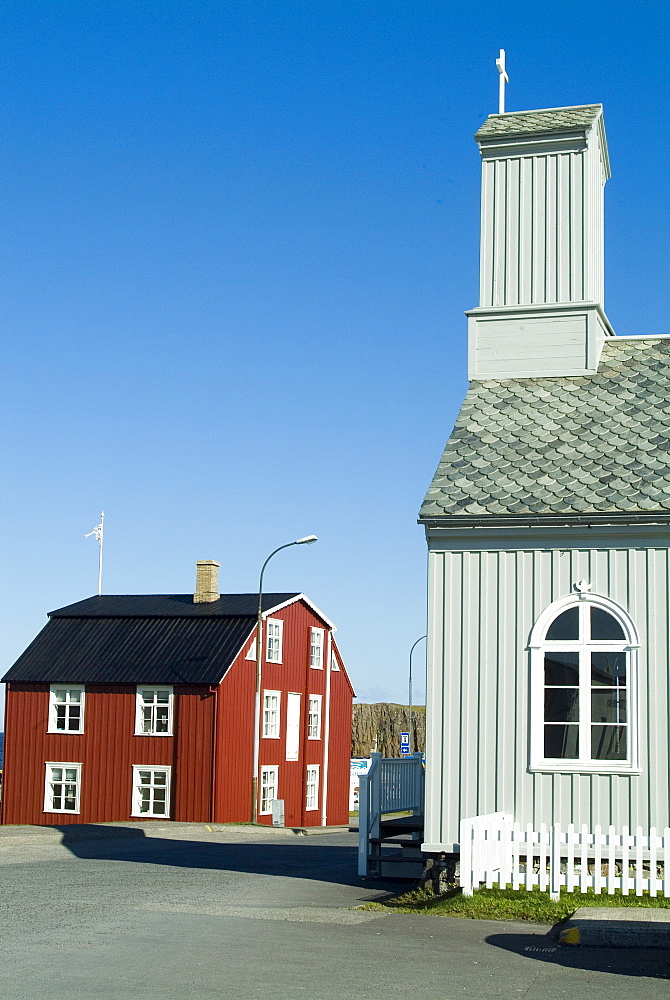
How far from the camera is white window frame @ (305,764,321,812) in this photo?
43.2 m

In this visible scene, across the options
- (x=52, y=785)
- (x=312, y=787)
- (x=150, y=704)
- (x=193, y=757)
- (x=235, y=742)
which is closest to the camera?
(x=193, y=757)

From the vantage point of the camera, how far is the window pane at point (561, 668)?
14094 mm

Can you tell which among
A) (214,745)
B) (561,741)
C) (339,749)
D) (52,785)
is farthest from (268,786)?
(561,741)

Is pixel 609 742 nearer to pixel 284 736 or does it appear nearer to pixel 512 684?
pixel 512 684

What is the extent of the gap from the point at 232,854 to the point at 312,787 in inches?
886

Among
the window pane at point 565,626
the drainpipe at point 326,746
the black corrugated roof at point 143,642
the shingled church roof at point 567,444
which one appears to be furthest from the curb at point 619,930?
the drainpipe at point 326,746

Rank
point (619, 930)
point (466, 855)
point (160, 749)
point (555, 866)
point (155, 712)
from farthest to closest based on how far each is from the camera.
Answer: point (155, 712), point (160, 749), point (466, 855), point (555, 866), point (619, 930)

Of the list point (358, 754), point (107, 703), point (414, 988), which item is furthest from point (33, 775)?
point (358, 754)

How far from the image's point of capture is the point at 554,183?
17.2 m

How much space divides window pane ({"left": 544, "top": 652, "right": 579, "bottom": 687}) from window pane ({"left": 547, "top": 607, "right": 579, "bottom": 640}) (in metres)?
0.22

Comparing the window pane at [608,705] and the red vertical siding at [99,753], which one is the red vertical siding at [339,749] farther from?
the window pane at [608,705]

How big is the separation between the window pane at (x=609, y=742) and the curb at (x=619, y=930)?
8.57ft

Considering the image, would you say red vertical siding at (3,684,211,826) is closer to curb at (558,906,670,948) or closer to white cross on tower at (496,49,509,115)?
white cross on tower at (496,49,509,115)

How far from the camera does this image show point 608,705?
548 inches
